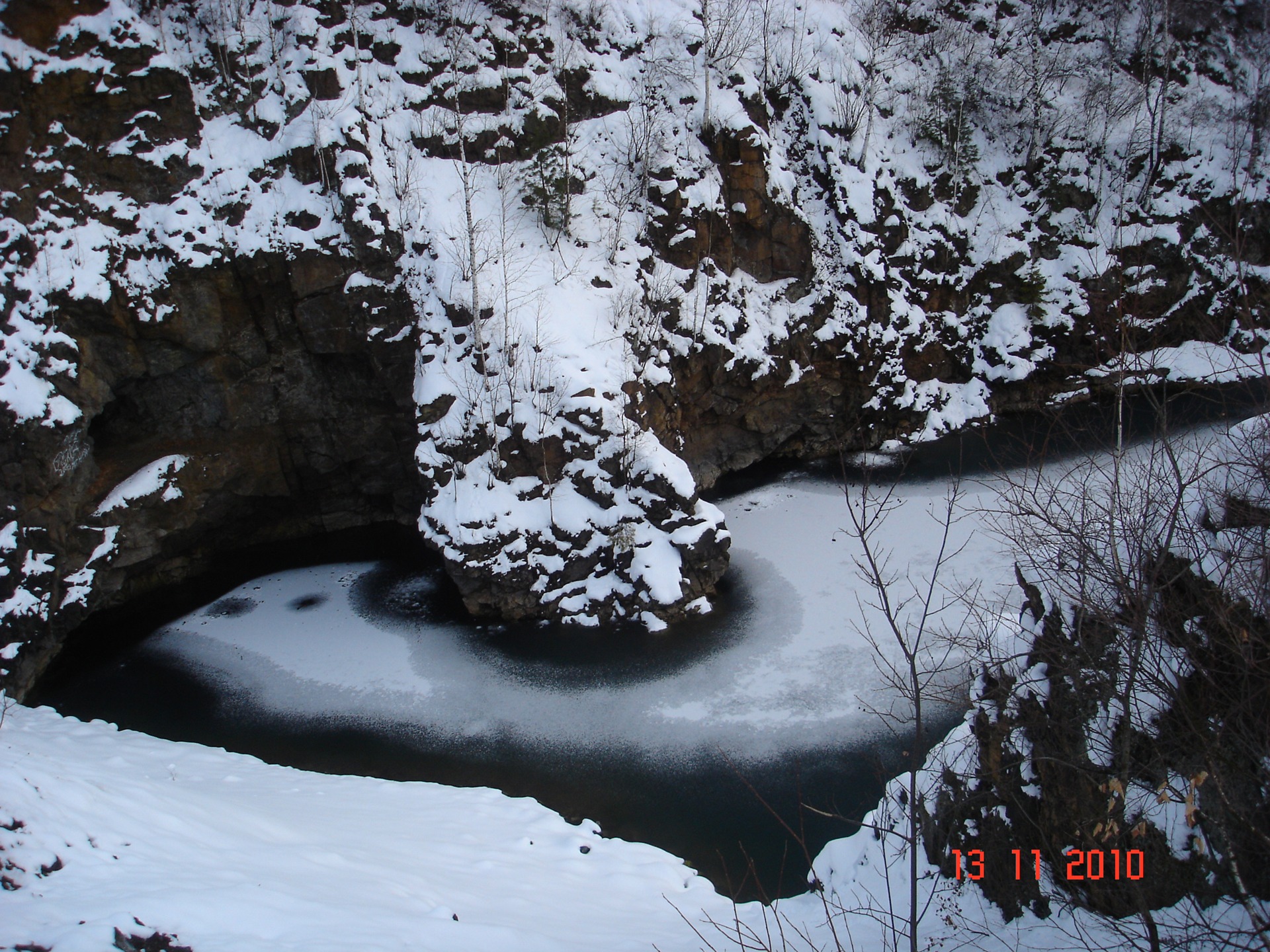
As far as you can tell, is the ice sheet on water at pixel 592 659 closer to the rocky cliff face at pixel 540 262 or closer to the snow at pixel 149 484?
the rocky cliff face at pixel 540 262

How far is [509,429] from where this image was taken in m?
16.5

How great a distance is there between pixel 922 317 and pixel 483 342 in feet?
46.6

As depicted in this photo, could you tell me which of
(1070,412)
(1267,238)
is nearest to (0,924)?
(1070,412)

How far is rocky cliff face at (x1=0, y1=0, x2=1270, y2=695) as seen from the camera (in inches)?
617
